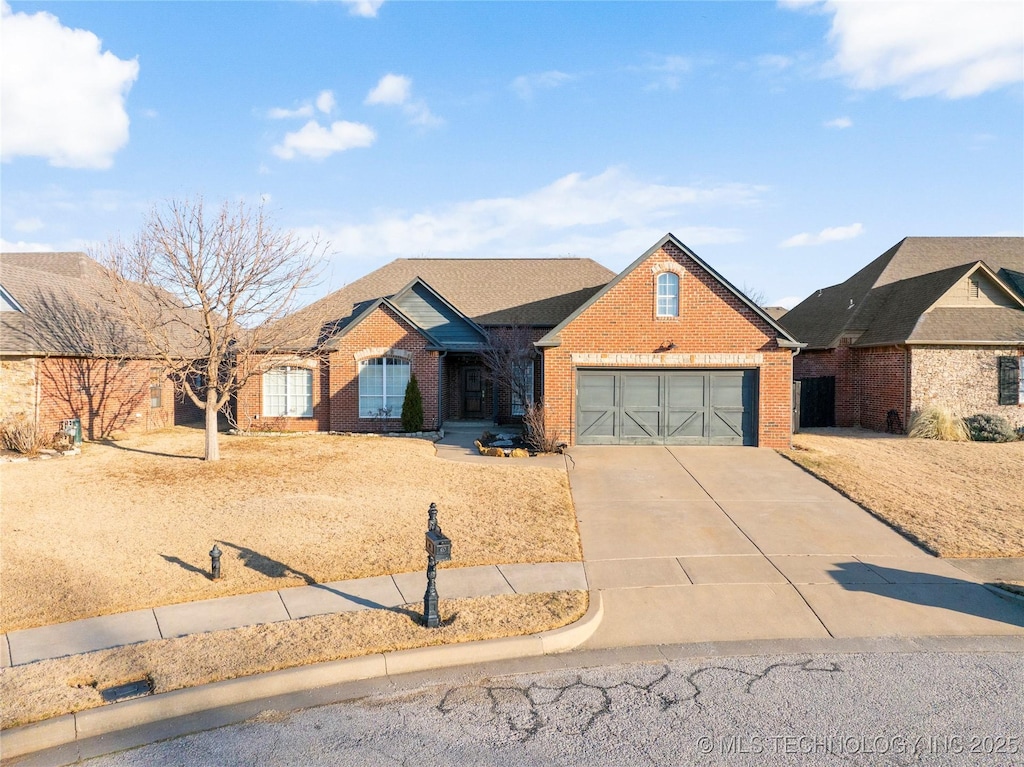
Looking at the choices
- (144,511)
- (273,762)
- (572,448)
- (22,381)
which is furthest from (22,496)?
(572,448)

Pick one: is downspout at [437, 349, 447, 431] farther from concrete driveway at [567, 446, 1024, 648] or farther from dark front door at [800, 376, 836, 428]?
dark front door at [800, 376, 836, 428]

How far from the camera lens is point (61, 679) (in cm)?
548

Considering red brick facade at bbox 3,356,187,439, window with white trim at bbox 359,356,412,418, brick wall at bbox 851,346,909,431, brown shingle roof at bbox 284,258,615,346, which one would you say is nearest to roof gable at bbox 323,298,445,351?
window with white trim at bbox 359,356,412,418

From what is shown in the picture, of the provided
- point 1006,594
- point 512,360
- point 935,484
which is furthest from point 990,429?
point 512,360

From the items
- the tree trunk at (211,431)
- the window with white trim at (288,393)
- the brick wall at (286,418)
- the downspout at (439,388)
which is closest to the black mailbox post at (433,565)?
the tree trunk at (211,431)

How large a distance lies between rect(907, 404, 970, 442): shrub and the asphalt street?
1542 cm

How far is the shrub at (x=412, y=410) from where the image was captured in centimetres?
2022

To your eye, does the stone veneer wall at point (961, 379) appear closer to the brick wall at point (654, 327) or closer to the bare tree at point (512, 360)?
the brick wall at point (654, 327)

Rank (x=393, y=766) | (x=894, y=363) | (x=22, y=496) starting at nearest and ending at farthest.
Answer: (x=393, y=766)
(x=22, y=496)
(x=894, y=363)

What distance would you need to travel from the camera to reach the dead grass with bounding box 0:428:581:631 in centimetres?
773

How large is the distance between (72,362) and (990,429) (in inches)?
1090

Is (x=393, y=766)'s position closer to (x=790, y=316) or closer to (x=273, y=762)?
(x=273, y=762)

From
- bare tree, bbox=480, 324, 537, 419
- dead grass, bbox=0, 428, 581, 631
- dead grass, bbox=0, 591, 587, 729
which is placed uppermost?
bare tree, bbox=480, 324, 537, 419

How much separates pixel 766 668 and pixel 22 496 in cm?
1292
